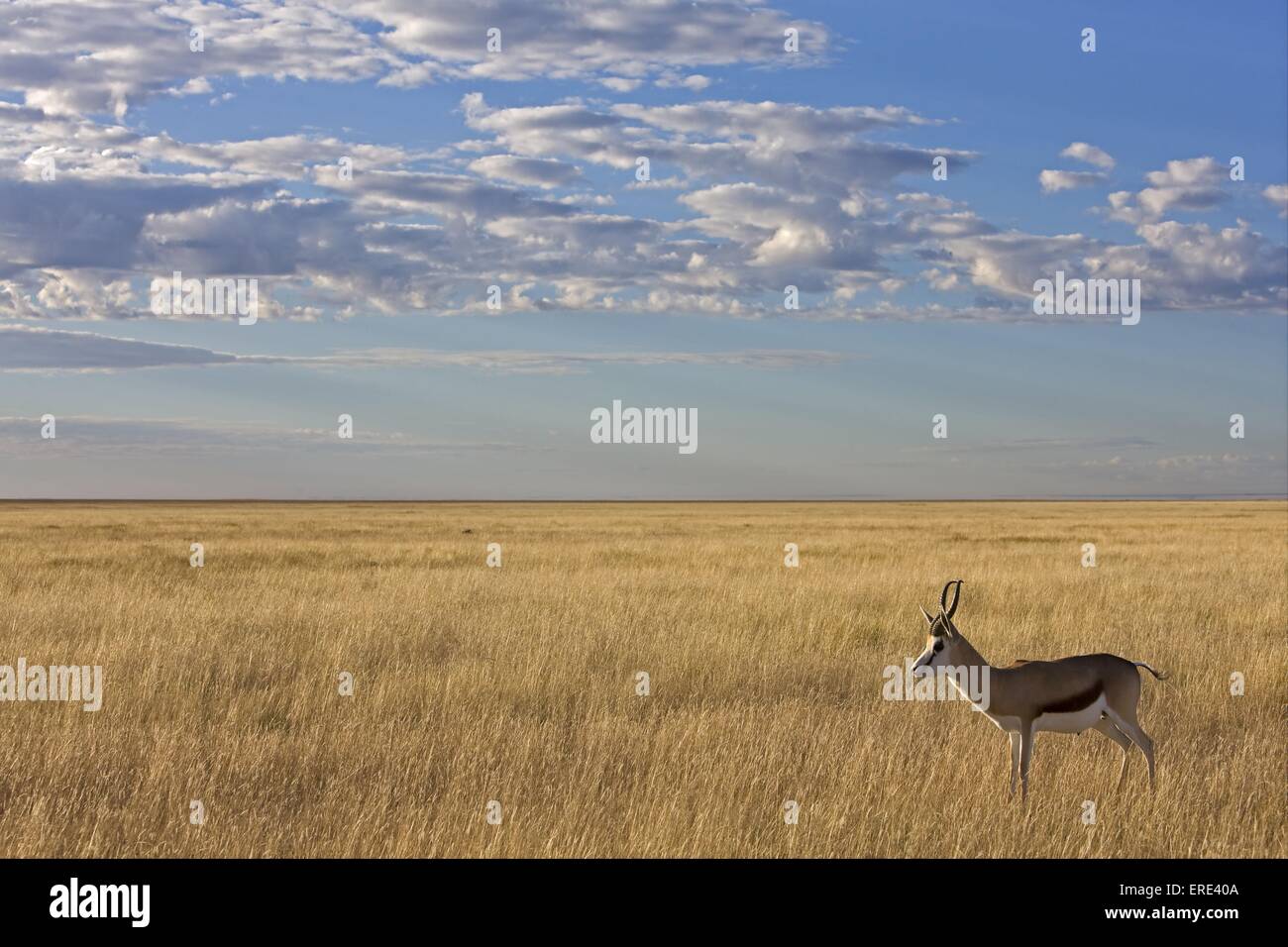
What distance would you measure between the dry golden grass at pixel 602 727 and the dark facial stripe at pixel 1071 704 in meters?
0.63

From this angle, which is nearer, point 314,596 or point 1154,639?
point 1154,639

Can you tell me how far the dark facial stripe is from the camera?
24.4 feet

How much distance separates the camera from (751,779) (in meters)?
7.96

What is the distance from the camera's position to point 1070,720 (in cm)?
746

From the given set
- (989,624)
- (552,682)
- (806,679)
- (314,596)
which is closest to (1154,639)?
(989,624)

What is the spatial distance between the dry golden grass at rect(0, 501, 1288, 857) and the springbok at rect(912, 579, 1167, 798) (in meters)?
0.51

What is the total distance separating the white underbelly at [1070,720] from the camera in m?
7.44

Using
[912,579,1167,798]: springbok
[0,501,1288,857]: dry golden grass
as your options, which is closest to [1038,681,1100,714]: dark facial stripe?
[912,579,1167,798]: springbok

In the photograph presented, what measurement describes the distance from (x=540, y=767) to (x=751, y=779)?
65.4 inches

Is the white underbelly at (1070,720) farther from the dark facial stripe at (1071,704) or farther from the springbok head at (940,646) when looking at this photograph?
the springbok head at (940,646)

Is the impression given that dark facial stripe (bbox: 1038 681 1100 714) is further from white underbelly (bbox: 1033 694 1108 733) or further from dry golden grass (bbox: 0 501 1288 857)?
dry golden grass (bbox: 0 501 1288 857)

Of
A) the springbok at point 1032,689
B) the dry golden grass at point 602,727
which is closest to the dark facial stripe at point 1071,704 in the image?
the springbok at point 1032,689

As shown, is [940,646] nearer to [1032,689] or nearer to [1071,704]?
[1032,689]
